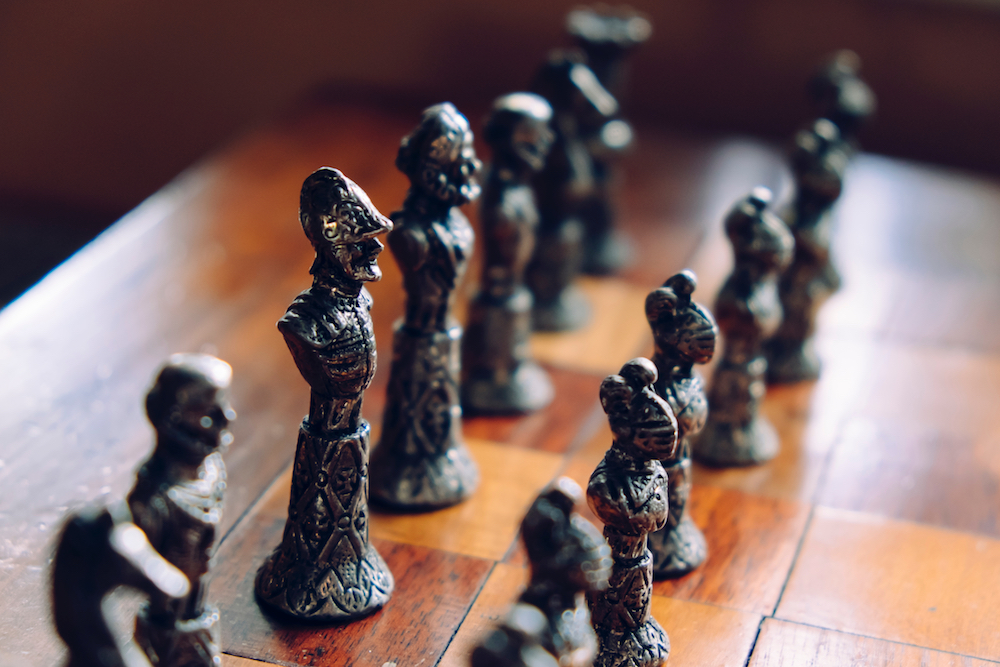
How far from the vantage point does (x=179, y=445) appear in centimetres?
81

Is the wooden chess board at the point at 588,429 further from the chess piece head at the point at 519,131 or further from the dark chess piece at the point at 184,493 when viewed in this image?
the chess piece head at the point at 519,131

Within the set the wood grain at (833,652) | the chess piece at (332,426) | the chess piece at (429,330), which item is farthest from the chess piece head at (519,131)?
the wood grain at (833,652)

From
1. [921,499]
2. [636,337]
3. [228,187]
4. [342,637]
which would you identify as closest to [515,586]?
[342,637]

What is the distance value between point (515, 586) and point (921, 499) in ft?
1.59

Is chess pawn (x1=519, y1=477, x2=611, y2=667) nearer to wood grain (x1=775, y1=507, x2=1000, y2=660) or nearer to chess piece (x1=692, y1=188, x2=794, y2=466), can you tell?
wood grain (x1=775, y1=507, x2=1000, y2=660)

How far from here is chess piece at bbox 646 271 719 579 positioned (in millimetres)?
1074

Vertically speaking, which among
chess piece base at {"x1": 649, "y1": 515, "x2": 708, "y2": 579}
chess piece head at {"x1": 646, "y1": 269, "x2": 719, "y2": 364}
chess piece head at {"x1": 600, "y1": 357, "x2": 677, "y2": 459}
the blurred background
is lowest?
the blurred background

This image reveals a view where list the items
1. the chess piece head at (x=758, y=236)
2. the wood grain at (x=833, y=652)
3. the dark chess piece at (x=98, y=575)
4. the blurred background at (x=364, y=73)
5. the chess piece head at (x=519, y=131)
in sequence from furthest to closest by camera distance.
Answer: the blurred background at (x=364, y=73) < the chess piece head at (x=519, y=131) < the chess piece head at (x=758, y=236) < the wood grain at (x=833, y=652) < the dark chess piece at (x=98, y=575)

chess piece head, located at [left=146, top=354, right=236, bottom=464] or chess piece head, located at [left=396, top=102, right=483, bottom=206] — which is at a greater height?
chess piece head, located at [left=146, top=354, right=236, bottom=464]

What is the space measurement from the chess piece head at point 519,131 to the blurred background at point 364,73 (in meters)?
0.92

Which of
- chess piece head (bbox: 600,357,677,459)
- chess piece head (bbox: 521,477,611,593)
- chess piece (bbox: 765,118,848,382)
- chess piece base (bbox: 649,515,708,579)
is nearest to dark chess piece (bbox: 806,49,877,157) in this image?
chess piece (bbox: 765,118,848,382)

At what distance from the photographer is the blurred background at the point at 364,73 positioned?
2.36 meters

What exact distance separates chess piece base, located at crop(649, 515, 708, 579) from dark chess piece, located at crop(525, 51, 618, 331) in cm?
56

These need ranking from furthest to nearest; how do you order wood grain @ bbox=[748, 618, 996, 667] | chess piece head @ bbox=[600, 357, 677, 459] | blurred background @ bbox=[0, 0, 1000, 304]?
1. blurred background @ bbox=[0, 0, 1000, 304]
2. wood grain @ bbox=[748, 618, 996, 667]
3. chess piece head @ bbox=[600, 357, 677, 459]
